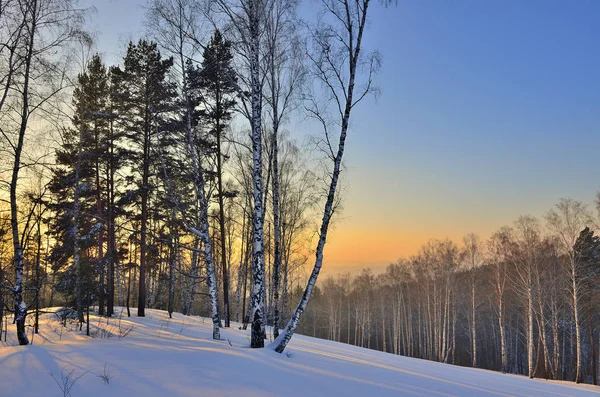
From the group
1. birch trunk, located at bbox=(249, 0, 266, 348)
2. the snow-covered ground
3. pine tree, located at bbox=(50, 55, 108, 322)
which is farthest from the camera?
pine tree, located at bbox=(50, 55, 108, 322)

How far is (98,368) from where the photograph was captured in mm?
5383

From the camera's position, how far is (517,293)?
78.0ft

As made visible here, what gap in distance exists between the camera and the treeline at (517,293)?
2123 centimetres

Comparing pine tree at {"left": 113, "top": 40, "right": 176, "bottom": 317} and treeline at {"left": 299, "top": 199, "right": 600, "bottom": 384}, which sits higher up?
pine tree at {"left": 113, "top": 40, "right": 176, "bottom": 317}

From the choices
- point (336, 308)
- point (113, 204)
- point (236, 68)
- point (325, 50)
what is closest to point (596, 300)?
point (325, 50)

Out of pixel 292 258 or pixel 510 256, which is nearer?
pixel 510 256

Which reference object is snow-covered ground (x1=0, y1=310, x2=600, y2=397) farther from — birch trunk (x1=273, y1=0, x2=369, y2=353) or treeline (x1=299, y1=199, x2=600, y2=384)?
treeline (x1=299, y1=199, x2=600, y2=384)

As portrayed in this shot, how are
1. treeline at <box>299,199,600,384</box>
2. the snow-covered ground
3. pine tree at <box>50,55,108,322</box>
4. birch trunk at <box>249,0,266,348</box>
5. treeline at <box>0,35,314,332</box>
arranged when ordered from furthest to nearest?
treeline at <box>299,199,600,384</box>, pine tree at <box>50,55,108,322</box>, treeline at <box>0,35,314,332</box>, birch trunk at <box>249,0,266,348</box>, the snow-covered ground

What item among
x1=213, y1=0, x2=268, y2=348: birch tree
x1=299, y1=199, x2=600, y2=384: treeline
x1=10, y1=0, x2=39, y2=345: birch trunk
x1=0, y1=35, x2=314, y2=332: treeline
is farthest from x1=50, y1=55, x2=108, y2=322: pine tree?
x1=299, y1=199, x2=600, y2=384: treeline

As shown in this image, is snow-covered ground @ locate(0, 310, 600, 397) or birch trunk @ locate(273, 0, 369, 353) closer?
snow-covered ground @ locate(0, 310, 600, 397)

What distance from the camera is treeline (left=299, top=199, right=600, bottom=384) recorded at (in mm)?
21234

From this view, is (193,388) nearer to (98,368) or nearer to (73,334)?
(98,368)

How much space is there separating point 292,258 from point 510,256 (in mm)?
15685

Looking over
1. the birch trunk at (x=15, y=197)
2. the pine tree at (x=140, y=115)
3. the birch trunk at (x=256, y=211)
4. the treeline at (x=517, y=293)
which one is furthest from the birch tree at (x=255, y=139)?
the treeline at (x=517, y=293)
